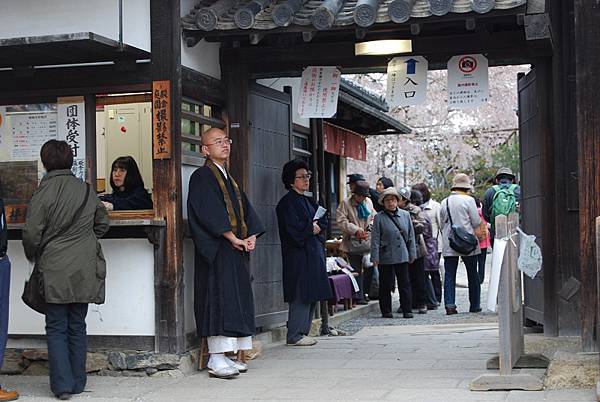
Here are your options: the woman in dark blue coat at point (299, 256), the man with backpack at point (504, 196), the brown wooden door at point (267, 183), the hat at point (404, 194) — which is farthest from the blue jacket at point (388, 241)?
the woman in dark blue coat at point (299, 256)

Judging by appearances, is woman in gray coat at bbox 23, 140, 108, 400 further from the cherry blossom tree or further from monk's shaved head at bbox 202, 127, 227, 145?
the cherry blossom tree

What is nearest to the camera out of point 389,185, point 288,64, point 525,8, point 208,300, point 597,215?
point 597,215

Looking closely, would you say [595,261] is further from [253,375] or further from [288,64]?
[288,64]

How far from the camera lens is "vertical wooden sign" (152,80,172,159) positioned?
28.1ft

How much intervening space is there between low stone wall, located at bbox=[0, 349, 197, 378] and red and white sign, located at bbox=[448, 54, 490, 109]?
12.7 ft

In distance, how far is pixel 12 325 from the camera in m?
9.06

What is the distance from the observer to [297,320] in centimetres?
1054

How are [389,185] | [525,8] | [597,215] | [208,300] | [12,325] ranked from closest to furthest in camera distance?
[597,215] < [525,8] < [208,300] < [12,325] < [389,185]

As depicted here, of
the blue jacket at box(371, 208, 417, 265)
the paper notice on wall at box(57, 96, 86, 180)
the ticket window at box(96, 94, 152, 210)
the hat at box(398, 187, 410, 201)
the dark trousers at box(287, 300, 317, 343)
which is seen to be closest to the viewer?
the paper notice on wall at box(57, 96, 86, 180)

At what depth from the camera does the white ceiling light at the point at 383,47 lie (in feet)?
31.0

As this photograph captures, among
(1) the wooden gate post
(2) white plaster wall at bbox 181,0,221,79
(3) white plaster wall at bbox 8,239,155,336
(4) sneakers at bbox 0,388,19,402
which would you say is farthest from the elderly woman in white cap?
(4) sneakers at bbox 0,388,19,402

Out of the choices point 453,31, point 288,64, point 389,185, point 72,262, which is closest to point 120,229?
point 72,262

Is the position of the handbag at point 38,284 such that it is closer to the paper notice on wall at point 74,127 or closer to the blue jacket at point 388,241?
the paper notice on wall at point 74,127

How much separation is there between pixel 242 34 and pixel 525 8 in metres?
2.71
